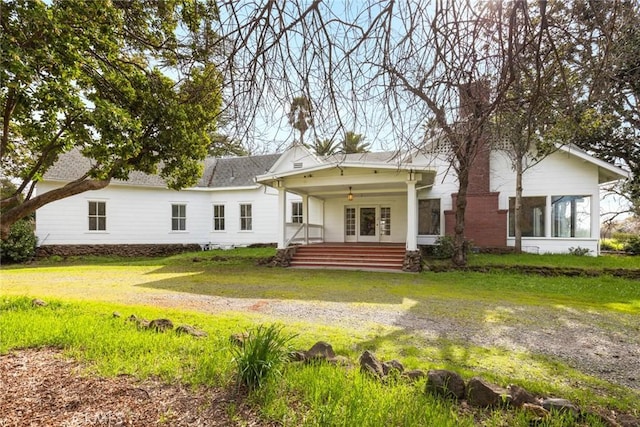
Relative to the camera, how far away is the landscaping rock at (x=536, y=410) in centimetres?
252

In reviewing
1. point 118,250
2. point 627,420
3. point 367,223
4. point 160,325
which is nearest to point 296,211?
point 367,223

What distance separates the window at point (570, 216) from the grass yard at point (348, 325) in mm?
2613

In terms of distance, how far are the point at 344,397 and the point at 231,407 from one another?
880 millimetres

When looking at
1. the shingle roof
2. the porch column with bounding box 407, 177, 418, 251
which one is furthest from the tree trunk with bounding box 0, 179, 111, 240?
the shingle roof

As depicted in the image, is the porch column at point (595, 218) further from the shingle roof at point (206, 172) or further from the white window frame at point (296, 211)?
the shingle roof at point (206, 172)

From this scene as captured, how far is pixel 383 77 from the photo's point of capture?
2818mm

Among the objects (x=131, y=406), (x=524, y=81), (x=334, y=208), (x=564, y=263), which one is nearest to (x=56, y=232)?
(x=334, y=208)

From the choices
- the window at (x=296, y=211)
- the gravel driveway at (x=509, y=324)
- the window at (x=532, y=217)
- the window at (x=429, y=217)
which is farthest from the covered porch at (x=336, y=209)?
the gravel driveway at (x=509, y=324)

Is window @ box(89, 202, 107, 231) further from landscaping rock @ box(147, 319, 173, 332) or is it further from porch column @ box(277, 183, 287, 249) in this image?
landscaping rock @ box(147, 319, 173, 332)

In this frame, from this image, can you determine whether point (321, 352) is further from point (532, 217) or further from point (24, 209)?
point (532, 217)

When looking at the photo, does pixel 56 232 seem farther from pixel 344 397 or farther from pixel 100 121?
pixel 344 397

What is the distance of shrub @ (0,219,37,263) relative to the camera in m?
14.6

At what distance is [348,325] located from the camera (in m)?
5.50

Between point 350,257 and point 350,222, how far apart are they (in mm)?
4861
